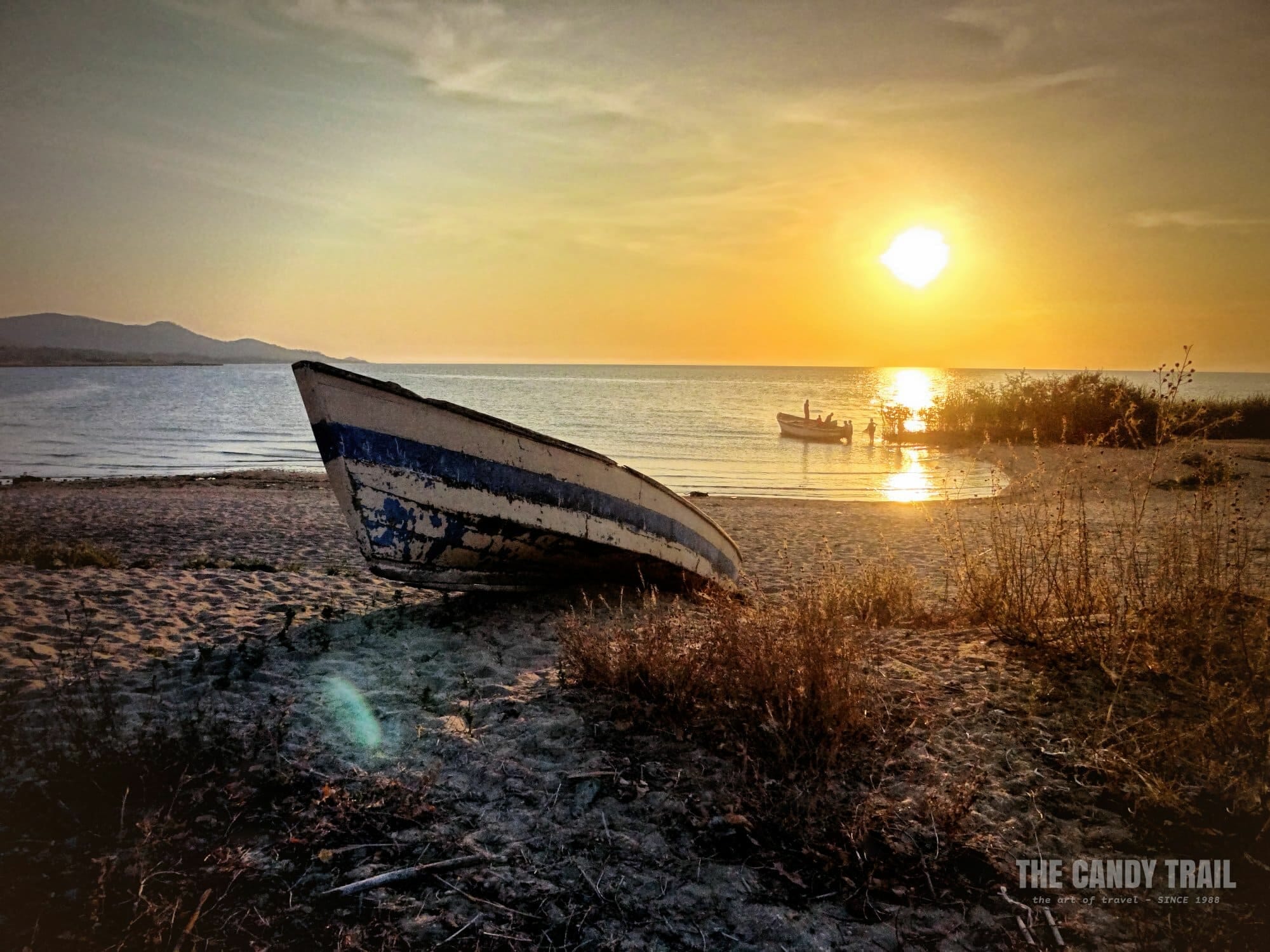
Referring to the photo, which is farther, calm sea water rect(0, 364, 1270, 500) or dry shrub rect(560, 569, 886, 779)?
calm sea water rect(0, 364, 1270, 500)

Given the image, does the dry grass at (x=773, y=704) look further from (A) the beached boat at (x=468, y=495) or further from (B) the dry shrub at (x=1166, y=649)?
(A) the beached boat at (x=468, y=495)

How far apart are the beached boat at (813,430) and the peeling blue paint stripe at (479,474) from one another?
26.5 metres

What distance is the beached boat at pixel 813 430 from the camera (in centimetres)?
3178

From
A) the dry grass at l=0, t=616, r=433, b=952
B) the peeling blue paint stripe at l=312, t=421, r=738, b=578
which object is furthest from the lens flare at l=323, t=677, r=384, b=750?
the peeling blue paint stripe at l=312, t=421, r=738, b=578

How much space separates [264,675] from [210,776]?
1.15 meters

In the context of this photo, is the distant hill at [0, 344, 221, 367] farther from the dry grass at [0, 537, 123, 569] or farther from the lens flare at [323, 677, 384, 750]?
the lens flare at [323, 677, 384, 750]

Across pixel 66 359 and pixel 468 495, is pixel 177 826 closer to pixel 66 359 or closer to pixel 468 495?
pixel 468 495

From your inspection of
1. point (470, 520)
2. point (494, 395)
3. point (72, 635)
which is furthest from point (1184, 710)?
point (494, 395)

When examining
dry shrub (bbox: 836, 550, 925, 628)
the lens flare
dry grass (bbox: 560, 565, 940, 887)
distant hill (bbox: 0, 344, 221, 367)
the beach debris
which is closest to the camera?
the beach debris

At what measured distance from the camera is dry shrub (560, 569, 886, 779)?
3.26 meters

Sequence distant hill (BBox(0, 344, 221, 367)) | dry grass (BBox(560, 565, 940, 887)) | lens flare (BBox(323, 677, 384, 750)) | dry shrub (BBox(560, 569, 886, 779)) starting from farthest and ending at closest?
distant hill (BBox(0, 344, 221, 367))
lens flare (BBox(323, 677, 384, 750))
dry shrub (BBox(560, 569, 886, 779))
dry grass (BBox(560, 565, 940, 887))

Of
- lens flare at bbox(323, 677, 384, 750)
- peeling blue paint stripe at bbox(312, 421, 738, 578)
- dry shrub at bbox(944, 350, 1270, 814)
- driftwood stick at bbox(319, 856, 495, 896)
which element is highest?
peeling blue paint stripe at bbox(312, 421, 738, 578)

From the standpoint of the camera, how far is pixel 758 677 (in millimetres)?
3527

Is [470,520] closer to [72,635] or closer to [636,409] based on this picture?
[72,635]
